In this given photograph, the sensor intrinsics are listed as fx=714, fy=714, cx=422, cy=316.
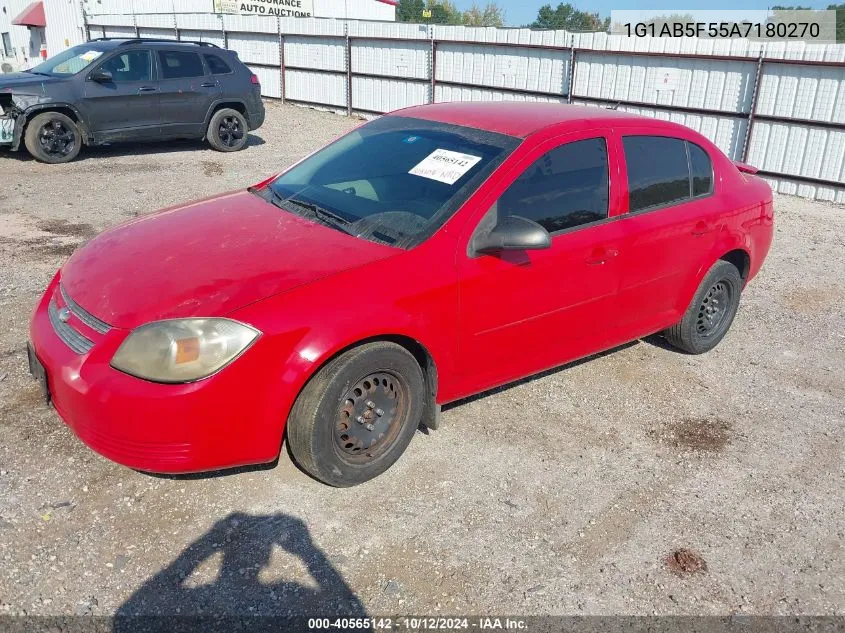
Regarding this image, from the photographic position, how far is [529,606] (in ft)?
9.29

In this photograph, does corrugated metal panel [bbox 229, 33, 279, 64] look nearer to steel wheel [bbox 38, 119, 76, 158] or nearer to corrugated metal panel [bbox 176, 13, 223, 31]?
corrugated metal panel [bbox 176, 13, 223, 31]

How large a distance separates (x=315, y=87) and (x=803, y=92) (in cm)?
1178

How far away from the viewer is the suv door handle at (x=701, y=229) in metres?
4.60

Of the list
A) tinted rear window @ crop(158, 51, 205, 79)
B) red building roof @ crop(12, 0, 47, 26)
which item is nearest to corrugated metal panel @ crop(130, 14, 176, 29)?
red building roof @ crop(12, 0, 47, 26)

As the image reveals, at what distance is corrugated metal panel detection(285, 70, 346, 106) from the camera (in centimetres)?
1812

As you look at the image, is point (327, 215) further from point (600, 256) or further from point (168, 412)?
point (600, 256)

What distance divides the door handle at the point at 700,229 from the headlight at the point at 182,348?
9.90 ft

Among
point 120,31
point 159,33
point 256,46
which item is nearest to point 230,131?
point 256,46

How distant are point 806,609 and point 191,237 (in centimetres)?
325

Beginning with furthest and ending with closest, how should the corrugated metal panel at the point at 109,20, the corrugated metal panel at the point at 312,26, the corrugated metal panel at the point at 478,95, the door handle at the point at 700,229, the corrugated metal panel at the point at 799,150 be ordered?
the corrugated metal panel at the point at 109,20 → the corrugated metal panel at the point at 312,26 → the corrugated metal panel at the point at 478,95 → the corrugated metal panel at the point at 799,150 → the door handle at the point at 700,229

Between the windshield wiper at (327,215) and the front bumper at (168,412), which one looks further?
the windshield wiper at (327,215)

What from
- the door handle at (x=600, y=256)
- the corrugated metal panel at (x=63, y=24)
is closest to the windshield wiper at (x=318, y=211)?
the door handle at (x=600, y=256)

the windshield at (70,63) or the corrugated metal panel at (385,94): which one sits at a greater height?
the windshield at (70,63)

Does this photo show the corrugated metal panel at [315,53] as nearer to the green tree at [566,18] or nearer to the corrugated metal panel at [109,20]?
the corrugated metal panel at [109,20]
